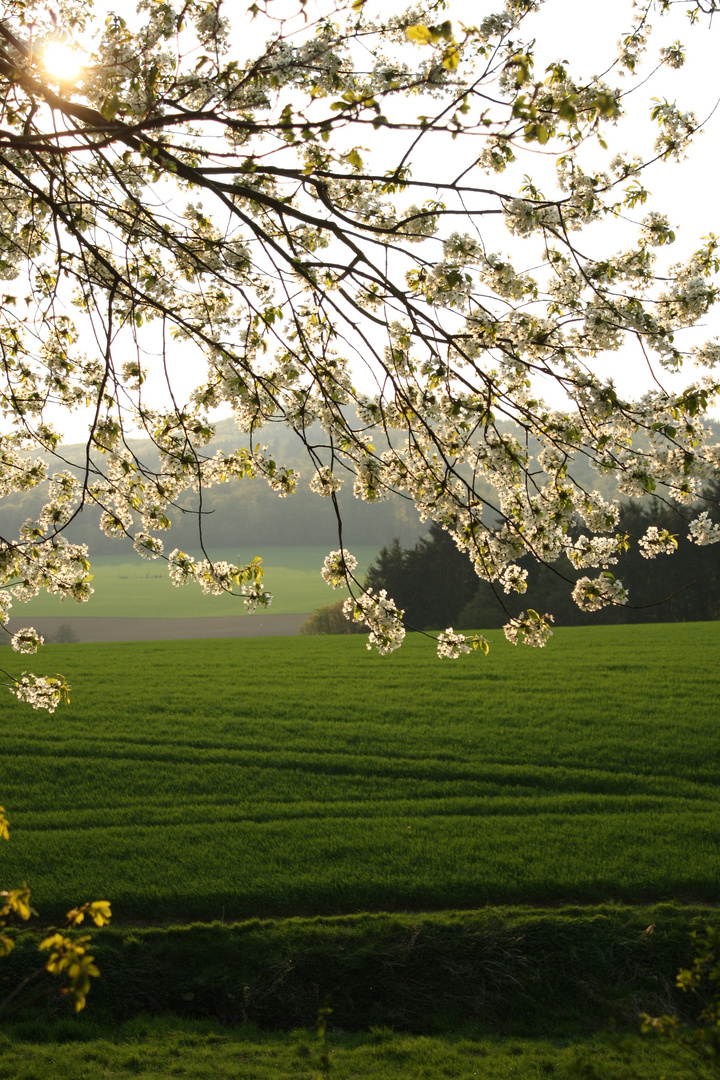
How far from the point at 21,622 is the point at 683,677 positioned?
2906 inches

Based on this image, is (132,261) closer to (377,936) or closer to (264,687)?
(377,936)

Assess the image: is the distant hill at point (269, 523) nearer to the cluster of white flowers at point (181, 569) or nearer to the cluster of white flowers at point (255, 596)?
the cluster of white flowers at point (181, 569)

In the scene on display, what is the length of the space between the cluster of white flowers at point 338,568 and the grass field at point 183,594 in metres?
69.2

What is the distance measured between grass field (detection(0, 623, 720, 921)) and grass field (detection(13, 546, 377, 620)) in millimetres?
60475

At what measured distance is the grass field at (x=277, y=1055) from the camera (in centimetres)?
491

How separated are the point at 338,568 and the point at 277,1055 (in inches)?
141

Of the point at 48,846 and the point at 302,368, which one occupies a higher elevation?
the point at 302,368

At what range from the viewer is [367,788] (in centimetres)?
984

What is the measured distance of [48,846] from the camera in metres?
8.19

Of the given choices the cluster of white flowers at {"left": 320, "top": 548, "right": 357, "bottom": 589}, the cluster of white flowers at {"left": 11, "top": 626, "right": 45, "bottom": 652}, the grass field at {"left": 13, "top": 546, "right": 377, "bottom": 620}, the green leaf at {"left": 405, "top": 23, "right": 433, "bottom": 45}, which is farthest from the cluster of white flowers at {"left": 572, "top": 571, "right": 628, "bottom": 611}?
the grass field at {"left": 13, "top": 546, "right": 377, "bottom": 620}

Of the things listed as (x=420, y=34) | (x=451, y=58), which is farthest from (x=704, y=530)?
(x=420, y=34)

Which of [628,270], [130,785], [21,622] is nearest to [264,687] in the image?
[130,785]

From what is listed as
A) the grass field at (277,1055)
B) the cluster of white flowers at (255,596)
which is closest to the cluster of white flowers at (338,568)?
the cluster of white flowers at (255,596)

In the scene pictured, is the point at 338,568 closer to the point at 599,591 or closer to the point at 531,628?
the point at 531,628
